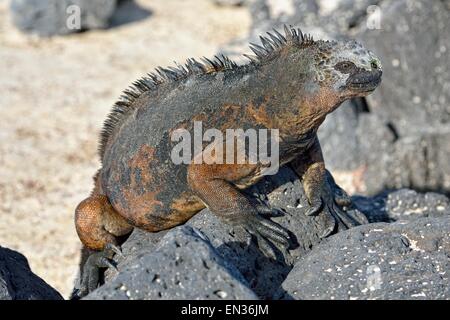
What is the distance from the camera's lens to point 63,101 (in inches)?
367

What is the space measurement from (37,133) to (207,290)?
5975 millimetres

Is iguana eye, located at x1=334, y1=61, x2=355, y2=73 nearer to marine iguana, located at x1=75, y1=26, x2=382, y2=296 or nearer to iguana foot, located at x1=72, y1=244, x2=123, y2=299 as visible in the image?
marine iguana, located at x1=75, y1=26, x2=382, y2=296

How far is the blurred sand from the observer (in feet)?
21.5

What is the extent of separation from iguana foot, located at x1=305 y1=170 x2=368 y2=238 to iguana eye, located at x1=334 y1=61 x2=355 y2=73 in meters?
0.71

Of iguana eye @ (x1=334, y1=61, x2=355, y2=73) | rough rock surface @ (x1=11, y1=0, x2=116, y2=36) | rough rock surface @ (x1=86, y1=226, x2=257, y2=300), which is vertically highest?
iguana eye @ (x1=334, y1=61, x2=355, y2=73)

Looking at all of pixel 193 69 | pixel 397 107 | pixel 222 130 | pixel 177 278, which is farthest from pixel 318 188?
pixel 397 107

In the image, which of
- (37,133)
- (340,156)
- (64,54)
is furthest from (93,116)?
(340,156)

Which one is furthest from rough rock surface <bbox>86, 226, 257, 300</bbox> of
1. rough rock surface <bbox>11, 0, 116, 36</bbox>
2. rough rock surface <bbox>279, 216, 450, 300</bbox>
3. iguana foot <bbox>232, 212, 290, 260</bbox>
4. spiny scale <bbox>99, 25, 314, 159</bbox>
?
rough rock surface <bbox>11, 0, 116, 36</bbox>

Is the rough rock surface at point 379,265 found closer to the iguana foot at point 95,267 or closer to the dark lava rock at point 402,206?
the iguana foot at point 95,267

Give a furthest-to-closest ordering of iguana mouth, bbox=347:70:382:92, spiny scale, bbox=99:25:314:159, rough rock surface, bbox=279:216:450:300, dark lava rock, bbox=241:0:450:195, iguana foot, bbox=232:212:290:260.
A: dark lava rock, bbox=241:0:450:195 < spiny scale, bbox=99:25:314:159 < iguana foot, bbox=232:212:290:260 < iguana mouth, bbox=347:70:382:92 < rough rock surface, bbox=279:216:450:300

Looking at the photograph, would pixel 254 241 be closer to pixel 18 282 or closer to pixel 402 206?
pixel 18 282

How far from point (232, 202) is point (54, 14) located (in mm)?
8124

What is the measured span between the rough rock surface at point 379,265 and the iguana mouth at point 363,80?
0.60 meters

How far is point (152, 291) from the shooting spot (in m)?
2.86
